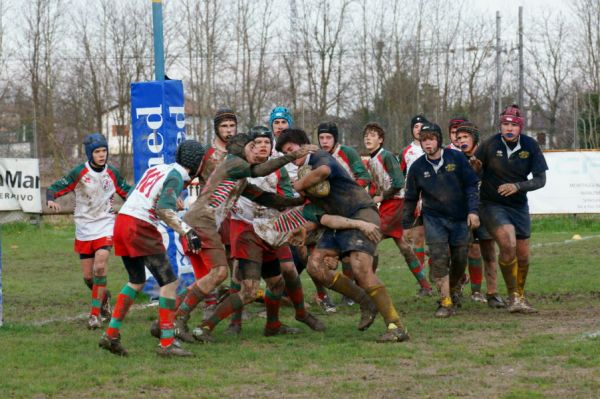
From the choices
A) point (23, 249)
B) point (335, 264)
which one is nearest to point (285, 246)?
point (335, 264)

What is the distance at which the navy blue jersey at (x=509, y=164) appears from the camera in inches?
391

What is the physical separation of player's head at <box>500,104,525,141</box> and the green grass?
1.81 metres

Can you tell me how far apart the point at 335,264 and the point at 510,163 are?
2.59 meters

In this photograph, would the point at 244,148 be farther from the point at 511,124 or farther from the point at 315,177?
the point at 511,124

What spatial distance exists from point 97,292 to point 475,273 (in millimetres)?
4203

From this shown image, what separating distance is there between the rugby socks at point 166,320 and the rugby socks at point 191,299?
51 cm

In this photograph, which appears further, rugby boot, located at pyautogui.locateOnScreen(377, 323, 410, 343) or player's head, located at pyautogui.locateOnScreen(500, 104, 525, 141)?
player's head, located at pyautogui.locateOnScreen(500, 104, 525, 141)

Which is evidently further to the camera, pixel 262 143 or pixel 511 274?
pixel 511 274

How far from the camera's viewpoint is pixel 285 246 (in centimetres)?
875

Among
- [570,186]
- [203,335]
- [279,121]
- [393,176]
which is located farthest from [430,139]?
[570,186]

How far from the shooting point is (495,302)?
10.3 m

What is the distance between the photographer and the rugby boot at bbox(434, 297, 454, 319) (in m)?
9.53

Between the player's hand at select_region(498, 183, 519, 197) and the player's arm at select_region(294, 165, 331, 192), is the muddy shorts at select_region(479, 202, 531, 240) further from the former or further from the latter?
the player's arm at select_region(294, 165, 331, 192)

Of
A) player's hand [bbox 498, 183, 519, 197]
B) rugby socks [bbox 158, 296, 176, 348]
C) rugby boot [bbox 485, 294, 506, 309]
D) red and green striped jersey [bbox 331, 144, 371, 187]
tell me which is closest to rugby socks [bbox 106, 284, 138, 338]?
rugby socks [bbox 158, 296, 176, 348]
